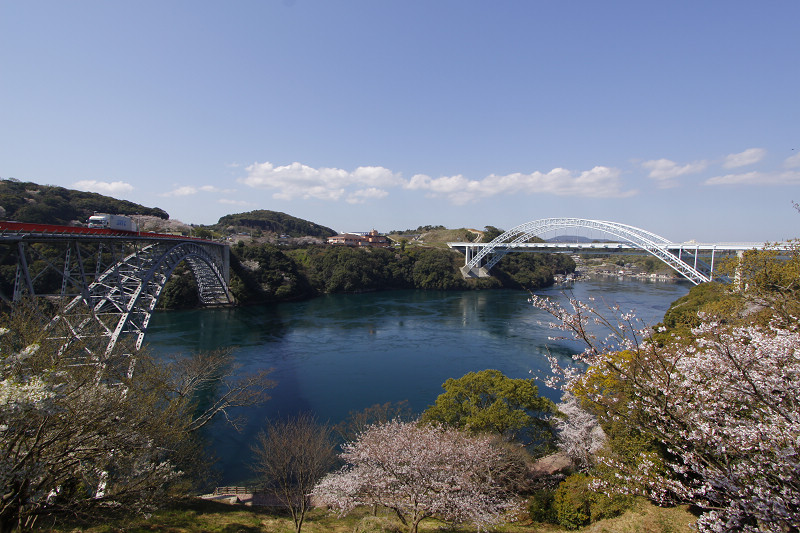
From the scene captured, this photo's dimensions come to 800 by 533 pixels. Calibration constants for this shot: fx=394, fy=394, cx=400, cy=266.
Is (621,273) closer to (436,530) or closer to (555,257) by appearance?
(555,257)

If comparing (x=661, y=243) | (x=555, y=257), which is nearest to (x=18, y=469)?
(x=661, y=243)

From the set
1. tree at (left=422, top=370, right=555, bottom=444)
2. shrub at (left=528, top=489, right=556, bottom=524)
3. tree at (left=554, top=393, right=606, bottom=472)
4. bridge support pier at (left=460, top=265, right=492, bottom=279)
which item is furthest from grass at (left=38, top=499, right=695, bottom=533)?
bridge support pier at (left=460, top=265, right=492, bottom=279)

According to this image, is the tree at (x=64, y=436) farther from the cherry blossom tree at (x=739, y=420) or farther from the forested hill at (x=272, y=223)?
the forested hill at (x=272, y=223)

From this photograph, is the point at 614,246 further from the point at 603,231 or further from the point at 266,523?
the point at 266,523

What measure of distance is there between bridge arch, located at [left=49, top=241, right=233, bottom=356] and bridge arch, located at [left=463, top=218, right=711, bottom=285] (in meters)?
33.3

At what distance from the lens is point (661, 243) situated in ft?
116

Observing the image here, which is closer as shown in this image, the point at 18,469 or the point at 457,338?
the point at 18,469

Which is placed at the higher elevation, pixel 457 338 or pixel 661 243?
pixel 661 243

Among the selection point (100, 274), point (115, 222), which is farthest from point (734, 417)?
point (100, 274)

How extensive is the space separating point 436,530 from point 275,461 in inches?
157

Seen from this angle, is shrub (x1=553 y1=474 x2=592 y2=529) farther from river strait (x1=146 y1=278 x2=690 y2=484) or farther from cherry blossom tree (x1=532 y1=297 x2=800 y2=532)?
river strait (x1=146 y1=278 x2=690 y2=484)

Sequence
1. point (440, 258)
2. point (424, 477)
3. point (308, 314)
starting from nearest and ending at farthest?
1. point (424, 477)
2. point (308, 314)
3. point (440, 258)

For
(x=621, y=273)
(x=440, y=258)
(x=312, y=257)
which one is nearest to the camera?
(x=312, y=257)

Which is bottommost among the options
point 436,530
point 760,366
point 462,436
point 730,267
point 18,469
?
point 436,530
